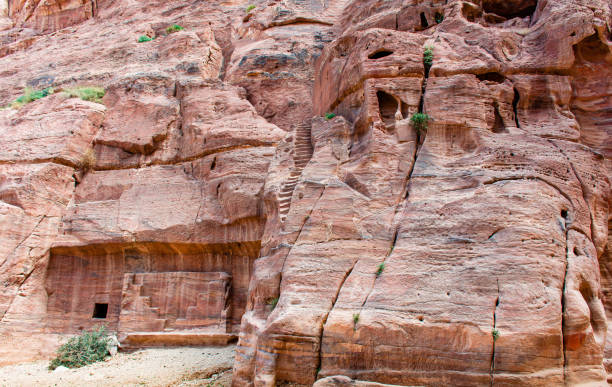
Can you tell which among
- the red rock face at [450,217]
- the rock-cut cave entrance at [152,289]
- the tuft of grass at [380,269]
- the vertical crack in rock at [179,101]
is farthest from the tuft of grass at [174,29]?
the tuft of grass at [380,269]

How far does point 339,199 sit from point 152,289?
6.49 meters

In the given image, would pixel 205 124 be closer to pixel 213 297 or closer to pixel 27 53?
pixel 213 297

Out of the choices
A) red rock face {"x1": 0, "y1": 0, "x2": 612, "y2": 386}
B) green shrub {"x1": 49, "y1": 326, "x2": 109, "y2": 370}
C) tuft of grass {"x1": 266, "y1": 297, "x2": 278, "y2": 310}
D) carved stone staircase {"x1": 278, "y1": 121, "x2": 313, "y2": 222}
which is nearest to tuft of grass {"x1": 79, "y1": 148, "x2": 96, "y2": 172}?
red rock face {"x1": 0, "y1": 0, "x2": 612, "y2": 386}

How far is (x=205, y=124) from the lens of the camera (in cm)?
1459

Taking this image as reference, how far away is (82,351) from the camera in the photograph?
11.9 m

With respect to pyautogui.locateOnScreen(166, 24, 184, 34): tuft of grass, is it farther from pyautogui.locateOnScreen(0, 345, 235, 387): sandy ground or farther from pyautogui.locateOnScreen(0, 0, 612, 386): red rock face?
pyautogui.locateOnScreen(0, 345, 235, 387): sandy ground

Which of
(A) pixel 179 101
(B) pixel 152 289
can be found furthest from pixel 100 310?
(A) pixel 179 101

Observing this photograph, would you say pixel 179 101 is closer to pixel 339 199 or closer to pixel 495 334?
pixel 339 199

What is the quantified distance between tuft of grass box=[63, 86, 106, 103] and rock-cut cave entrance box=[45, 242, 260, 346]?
5.48 meters

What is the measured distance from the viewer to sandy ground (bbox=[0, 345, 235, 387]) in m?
10.1

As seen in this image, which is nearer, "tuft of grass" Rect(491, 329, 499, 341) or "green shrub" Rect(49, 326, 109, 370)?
"tuft of grass" Rect(491, 329, 499, 341)

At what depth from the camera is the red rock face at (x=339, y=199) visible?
7.46m

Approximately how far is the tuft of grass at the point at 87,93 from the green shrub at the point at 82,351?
8093 mm

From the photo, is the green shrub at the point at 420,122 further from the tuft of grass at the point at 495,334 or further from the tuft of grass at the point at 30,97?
the tuft of grass at the point at 30,97
